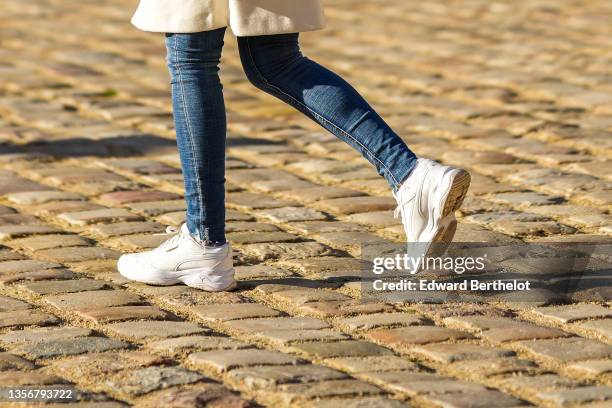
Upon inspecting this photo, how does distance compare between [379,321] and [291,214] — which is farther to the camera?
[291,214]

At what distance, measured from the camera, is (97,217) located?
501 centimetres

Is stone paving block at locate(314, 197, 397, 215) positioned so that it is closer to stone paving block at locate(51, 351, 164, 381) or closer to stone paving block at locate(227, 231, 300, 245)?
stone paving block at locate(227, 231, 300, 245)

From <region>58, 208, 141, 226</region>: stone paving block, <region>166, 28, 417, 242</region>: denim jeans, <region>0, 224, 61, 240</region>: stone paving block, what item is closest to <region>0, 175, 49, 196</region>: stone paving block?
<region>58, 208, 141, 226</region>: stone paving block

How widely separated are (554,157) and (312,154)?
1.10 meters

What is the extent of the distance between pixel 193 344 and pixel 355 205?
178 centimetres

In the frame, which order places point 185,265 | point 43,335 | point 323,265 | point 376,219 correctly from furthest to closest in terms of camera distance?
point 376,219
point 323,265
point 185,265
point 43,335

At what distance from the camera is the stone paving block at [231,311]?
12.5 ft

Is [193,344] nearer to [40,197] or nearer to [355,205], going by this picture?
[355,205]

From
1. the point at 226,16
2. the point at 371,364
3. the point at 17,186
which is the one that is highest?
the point at 226,16

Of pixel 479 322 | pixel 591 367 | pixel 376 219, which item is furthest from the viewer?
pixel 376 219

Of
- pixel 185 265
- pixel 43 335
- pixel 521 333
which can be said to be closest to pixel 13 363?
pixel 43 335

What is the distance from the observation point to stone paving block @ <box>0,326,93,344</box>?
355cm

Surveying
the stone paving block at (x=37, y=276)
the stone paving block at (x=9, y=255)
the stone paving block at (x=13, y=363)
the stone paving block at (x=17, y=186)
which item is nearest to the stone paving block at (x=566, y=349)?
the stone paving block at (x=13, y=363)

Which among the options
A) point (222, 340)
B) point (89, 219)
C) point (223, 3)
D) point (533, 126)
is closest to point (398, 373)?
point (222, 340)
